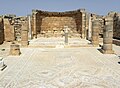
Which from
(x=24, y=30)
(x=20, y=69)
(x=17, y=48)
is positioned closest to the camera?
(x=20, y=69)

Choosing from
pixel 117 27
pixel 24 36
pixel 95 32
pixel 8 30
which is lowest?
pixel 24 36

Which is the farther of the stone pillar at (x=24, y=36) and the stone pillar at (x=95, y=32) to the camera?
the stone pillar at (x=95, y=32)

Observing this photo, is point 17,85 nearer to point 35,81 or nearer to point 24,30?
point 35,81

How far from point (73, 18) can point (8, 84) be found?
19402 mm

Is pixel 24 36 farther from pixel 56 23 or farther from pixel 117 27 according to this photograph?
pixel 56 23

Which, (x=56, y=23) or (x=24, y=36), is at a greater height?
(x=56, y=23)

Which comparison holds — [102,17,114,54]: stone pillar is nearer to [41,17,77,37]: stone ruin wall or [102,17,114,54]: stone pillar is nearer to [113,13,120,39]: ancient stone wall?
[113,13,120,39]: ancient stone wall

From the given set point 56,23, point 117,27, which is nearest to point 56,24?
point 56,23

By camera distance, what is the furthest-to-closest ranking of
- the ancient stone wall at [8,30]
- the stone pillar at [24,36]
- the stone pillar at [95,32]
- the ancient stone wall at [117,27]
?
the ancient stone wall at [8,30]
the ancient stone wall at [117,27]
the stone pillar at [95,32]
the stone pillar at [24,36]

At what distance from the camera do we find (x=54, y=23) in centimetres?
2447

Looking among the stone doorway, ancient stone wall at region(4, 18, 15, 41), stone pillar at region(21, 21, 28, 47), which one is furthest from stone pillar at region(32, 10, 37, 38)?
stone pillar at region(21, 21, 28, 47)

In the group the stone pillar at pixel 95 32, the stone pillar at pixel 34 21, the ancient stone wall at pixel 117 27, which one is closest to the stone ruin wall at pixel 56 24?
the stone pillar at pixel 34 21

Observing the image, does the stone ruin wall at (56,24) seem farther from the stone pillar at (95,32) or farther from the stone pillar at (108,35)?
the stone pillar at (108,35)

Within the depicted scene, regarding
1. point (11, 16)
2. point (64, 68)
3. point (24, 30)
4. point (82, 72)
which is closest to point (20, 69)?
point (64, 68)
